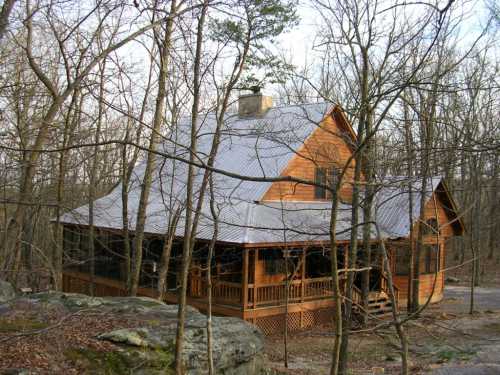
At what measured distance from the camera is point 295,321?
57.0 feet

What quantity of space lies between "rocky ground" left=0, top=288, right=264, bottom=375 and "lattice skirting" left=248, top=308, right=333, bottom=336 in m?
5.93

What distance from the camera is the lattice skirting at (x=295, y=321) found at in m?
16.4

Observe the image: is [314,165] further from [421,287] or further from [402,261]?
[421,287]

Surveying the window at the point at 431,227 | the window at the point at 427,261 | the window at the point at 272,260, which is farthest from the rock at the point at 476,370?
the window at the point at 427,261

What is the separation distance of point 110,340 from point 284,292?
9731mm

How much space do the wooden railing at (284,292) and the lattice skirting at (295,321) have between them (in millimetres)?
456

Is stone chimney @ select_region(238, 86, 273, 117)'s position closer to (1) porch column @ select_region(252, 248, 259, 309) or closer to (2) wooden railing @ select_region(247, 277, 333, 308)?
(1) porch column @ select_region(252, 248, 259, 309)

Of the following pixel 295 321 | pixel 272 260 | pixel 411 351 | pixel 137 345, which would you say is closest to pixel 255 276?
pixel 272 260

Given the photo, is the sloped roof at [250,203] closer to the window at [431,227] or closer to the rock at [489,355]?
the window at [431,227]

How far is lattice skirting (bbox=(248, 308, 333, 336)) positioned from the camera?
1642 cm

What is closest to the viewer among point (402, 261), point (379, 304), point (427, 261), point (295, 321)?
point (295, 321)

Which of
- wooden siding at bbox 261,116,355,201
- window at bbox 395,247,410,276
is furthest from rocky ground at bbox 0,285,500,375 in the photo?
window at bbox 395,247,410,276

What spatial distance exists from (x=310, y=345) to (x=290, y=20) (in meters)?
9.89

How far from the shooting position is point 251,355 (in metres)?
9.77
